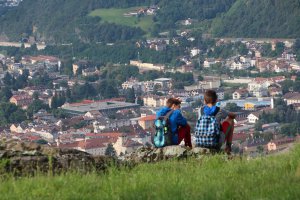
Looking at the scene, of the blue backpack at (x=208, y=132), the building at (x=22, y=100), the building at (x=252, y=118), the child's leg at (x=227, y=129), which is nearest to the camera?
the blue backpack at (x=208, y=132)

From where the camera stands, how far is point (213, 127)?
6.96 metres

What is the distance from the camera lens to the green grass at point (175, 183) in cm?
486

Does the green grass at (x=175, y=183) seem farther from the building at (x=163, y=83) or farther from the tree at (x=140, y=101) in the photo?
the building at (x=163, y=83)

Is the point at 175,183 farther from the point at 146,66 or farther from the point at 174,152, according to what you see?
the point at 146,66

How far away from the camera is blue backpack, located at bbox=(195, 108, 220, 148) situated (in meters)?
6.89

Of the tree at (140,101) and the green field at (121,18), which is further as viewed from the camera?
the green field at (121,18)

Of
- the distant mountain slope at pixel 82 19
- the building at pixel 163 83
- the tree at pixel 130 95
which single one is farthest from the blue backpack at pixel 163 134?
the distant mountain slope at pixel 82 19

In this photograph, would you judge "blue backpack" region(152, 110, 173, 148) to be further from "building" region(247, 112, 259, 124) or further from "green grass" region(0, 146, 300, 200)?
"building" region(247, 112, 259, 124)

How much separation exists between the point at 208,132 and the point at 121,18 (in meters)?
61.7

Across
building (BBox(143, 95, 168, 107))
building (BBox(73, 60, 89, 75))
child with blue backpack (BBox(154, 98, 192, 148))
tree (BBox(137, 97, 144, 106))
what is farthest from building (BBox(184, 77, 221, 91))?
child with blue backpack (BBox(154, 98, 192, 148))

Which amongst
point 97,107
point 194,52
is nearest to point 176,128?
point 97,107

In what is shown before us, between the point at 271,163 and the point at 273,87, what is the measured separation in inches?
1540

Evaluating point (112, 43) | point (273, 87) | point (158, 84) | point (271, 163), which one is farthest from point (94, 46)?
point (271, 163)

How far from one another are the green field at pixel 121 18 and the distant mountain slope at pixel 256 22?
196 inches
